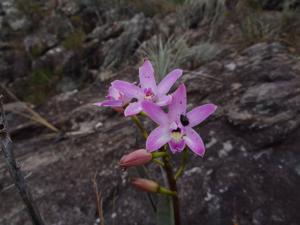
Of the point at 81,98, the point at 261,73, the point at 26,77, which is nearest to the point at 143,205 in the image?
the point at 261,73

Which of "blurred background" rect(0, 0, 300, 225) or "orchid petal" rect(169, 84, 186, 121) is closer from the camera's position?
"orchid petal" rect(169, 84, 186, 121)

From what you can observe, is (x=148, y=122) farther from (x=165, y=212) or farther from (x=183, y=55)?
(x=165, y=212)

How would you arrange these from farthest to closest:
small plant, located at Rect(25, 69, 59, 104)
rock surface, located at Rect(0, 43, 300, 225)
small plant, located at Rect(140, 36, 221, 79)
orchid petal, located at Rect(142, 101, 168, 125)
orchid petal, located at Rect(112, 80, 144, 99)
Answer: small plant, located at Rect(25, 69, 59, 104), small plant, located at Rect(140, 36, 221, 79), rock surface, located at Rect(0, 43, 300, 225), orchid petal, located at Rect(112, 80, 144, 99), orchid petal, located at Rect(142, 101, 168, 125)

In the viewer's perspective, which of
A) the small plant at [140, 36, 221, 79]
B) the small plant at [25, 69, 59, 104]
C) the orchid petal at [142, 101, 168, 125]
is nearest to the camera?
the orchid petal at [142, 101, 168, 125]

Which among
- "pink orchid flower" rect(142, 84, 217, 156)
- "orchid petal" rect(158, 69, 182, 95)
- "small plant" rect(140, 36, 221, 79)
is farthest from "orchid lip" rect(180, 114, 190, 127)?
"small plant" rect(140, 36, 221, 79)

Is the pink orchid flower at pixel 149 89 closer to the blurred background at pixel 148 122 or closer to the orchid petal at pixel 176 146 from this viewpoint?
the orchid petal at pixel 176 146

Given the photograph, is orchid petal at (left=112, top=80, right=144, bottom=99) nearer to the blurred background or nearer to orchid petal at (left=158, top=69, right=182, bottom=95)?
orchid petal at (left=158, top=69, right=182, bottom=95)

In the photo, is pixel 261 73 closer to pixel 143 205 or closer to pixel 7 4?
pixel 143 205

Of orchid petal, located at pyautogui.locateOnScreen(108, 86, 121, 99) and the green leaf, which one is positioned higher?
orchid petal, located at pyautogui.locateOnScreen(108, 86, 121, 99)
